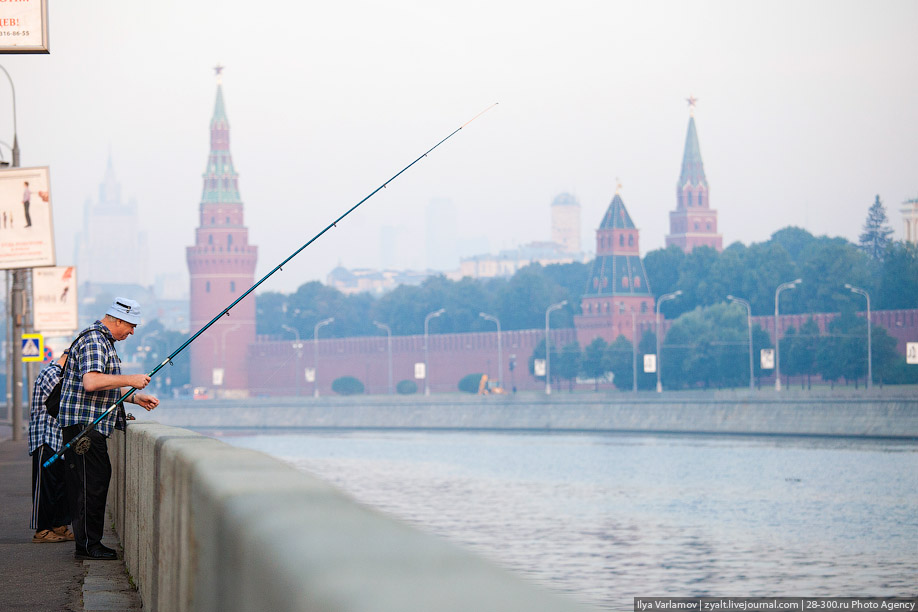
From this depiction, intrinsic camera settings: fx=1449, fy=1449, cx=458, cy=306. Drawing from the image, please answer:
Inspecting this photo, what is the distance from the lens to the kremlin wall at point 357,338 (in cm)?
7331

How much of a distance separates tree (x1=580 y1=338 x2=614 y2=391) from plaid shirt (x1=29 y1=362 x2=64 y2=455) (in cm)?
6261

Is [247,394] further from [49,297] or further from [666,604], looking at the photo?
[666,604]

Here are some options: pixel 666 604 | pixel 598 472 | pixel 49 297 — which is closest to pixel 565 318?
pixel 598 472

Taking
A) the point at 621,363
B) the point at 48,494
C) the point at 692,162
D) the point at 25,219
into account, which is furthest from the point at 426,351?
the point at 48,494

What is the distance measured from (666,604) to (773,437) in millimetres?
32817

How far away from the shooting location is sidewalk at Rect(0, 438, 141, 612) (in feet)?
15.8

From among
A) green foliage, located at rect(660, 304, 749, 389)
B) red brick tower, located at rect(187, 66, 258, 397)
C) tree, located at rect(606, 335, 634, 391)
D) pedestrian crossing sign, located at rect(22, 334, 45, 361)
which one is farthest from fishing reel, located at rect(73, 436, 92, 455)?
red brick tower, located at rect(187, 66, 258, 397)

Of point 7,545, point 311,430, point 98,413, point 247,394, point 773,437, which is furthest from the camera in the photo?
point 247,394

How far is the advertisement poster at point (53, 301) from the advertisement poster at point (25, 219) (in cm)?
974

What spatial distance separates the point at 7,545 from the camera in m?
6.60

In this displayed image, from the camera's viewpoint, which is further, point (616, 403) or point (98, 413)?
point (616, 403)

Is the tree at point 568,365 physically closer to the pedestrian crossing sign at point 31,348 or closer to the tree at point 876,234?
the tree at point 876,234

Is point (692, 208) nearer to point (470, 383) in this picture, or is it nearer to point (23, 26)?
point (470, 383)

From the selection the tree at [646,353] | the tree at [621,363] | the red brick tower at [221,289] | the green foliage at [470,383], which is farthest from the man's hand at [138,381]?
the red brick tower at [221,289]
